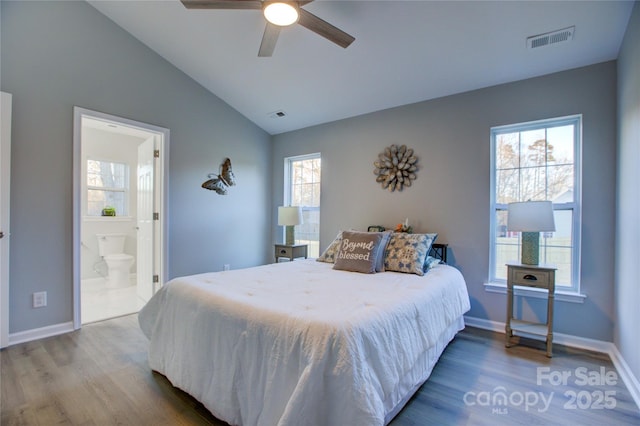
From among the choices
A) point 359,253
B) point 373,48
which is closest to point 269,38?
point 373,48

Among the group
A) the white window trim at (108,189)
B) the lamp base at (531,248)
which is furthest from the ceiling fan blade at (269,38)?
the white window trim at (108,189)

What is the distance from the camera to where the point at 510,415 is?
173 centimetres

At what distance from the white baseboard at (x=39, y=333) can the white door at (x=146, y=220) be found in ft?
2.84

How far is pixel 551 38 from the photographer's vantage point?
2.39 meters

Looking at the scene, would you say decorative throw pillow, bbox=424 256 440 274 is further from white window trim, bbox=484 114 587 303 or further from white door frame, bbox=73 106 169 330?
white door frame, bbox=73 106 169 330

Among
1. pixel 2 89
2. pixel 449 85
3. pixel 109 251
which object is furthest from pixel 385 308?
pixel 109 251

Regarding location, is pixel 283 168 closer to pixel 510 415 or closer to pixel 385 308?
pixel 385 308

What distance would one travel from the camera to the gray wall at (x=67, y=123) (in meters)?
2.67

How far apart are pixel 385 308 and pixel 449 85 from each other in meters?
2.59

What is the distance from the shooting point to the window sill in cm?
263

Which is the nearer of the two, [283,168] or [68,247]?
[68,247]

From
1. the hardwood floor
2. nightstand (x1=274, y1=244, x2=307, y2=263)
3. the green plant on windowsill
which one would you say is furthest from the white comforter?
the green plant on windowsill

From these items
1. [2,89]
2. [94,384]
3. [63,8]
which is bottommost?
[94,384]

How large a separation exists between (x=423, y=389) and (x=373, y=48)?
2.82 meters
